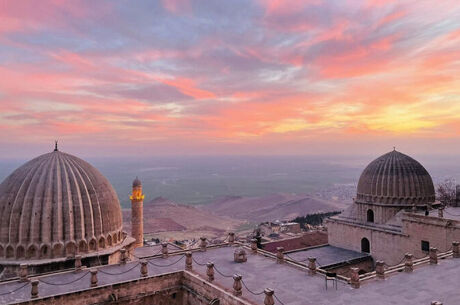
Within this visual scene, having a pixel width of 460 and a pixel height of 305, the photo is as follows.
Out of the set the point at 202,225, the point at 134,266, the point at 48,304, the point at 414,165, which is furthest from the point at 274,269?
the point at 202,225

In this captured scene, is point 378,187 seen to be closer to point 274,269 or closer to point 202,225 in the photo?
point 274,269

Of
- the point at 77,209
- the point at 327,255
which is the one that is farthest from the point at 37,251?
the point at 327,255

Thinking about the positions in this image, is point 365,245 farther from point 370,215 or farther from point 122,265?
point 122,265

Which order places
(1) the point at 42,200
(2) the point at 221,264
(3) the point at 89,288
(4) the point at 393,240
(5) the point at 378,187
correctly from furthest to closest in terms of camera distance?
(5) the point at 378,187 → (4) the point at 393,240 → (2) the point at 221,264 → (1) the point at 42,200 → (3) the point at 89,288

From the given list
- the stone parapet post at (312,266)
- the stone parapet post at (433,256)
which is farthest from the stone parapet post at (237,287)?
the stone parapet post at (433,256)

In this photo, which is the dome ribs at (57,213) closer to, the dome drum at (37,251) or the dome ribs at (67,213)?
the dome ribs at (67,213)

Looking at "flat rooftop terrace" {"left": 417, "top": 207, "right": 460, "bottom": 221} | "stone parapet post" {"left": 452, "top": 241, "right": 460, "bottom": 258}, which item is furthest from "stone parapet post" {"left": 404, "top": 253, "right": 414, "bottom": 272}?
"flat rooftop terrace" {"left": 417, "top": 207, "right": 460, "bottom": 221}
